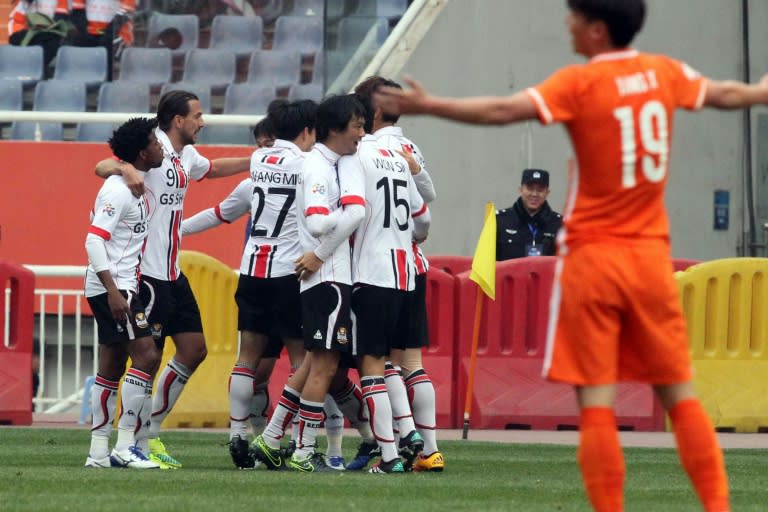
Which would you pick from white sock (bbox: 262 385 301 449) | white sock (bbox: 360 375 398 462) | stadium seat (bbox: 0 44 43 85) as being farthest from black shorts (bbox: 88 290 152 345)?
stadium seat (bbox: 0 44 43 85)

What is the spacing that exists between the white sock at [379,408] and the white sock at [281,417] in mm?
561

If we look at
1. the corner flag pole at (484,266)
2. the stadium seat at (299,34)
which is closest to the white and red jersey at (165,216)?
the corner flag pole at (484,266)

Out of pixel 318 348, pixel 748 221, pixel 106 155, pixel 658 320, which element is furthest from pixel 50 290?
pixel 658 320

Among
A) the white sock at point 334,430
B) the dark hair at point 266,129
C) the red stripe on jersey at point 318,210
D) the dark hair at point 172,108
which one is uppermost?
the dark hair at point 172,108

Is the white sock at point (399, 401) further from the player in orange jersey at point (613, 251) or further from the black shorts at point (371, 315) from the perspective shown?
the player in orange jersey at point (613, 251)

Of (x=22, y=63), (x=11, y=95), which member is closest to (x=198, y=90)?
(x=11, y=95)

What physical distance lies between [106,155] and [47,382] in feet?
10.1

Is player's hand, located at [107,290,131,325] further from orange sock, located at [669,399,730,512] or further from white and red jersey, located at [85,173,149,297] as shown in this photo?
orange sock, located at [669,399,730,512]

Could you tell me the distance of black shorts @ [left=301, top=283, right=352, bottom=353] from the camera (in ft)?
28.8

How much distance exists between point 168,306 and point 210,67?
9.53m

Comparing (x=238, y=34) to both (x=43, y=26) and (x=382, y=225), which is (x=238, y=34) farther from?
(x=382, y=225)

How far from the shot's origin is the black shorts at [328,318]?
345 inches

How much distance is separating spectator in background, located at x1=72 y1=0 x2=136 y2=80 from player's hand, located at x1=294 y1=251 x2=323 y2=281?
9991 mm

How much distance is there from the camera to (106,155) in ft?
56.2
